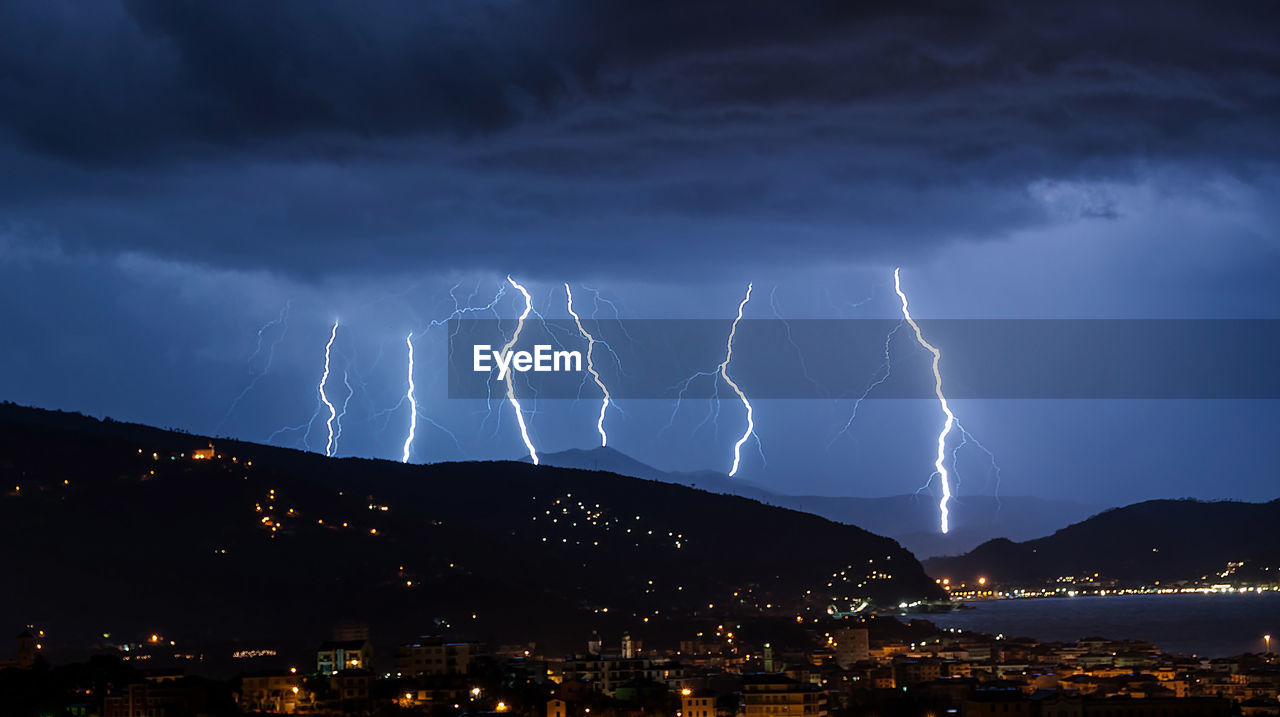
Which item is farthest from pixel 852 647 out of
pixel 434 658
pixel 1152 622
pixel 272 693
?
pixel 1152 622

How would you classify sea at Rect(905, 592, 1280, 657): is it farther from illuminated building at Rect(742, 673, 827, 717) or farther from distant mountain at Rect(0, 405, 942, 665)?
illuminated building at Rect(742, 673, 827, 717)

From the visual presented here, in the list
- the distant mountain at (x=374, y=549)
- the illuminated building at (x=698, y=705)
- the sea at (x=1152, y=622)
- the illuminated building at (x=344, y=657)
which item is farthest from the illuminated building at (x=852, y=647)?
the illuminated building at (x=698, y=705)

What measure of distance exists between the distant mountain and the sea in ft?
36.6

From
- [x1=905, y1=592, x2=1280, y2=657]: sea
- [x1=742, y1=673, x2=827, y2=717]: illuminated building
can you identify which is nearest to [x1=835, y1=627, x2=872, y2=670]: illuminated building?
[x1=905, y1=592, x2=1280, y2=657]: sea

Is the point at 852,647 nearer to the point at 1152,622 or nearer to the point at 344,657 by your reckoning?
the point at 344,657

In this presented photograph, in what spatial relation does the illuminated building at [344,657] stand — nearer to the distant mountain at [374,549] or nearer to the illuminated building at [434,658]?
the illuminated building at [434,658]

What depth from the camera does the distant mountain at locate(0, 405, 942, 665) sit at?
348ft

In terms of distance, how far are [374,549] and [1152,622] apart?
62.0m

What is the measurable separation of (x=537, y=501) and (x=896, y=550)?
37.8 meters

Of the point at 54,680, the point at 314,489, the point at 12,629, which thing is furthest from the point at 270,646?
the point at 314,489

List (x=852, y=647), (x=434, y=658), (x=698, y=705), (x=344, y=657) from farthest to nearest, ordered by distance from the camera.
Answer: (x=852, y=647), (x=344, y=657), (x=434, y=658), (x=698, y=705)

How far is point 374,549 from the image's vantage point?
415 feet

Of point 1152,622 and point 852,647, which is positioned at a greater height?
point 1152,622

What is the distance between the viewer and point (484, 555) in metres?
137
